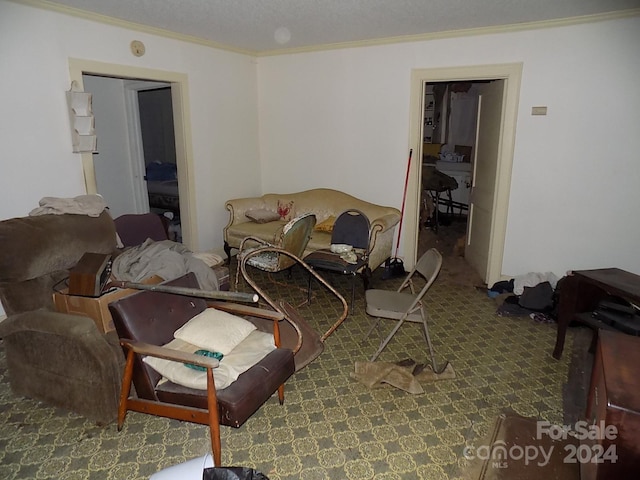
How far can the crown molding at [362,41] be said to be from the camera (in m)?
3.58

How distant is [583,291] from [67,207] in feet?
13.2

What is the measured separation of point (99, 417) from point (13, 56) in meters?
2.88

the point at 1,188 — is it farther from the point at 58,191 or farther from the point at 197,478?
the point at 197,478

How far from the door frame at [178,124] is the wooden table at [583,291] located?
4.00m

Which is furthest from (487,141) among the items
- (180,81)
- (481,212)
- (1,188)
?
(1,188)

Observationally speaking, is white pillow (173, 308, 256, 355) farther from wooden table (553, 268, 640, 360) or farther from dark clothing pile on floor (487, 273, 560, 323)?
dark clothing pile on floor (487, 273, 560, 323)

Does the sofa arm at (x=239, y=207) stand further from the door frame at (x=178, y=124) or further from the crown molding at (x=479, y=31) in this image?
the crown molding at (x=479, y=31)

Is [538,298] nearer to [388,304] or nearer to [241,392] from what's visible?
[388,304]

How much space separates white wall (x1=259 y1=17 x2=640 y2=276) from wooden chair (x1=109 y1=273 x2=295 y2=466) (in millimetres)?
3132

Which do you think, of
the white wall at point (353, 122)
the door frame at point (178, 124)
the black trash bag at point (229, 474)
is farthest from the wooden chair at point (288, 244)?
the black trash bag at point (229, 474)

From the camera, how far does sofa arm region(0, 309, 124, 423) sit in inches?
93.2

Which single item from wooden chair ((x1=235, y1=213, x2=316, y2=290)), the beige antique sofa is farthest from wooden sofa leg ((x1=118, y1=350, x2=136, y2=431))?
the beige antique sofa

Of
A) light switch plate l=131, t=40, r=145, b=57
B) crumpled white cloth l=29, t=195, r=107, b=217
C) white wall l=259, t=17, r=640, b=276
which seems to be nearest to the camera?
crumpled white cloth l=29, t=195, r=107, b=217

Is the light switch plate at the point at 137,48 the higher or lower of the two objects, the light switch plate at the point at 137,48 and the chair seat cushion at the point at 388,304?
the higher
